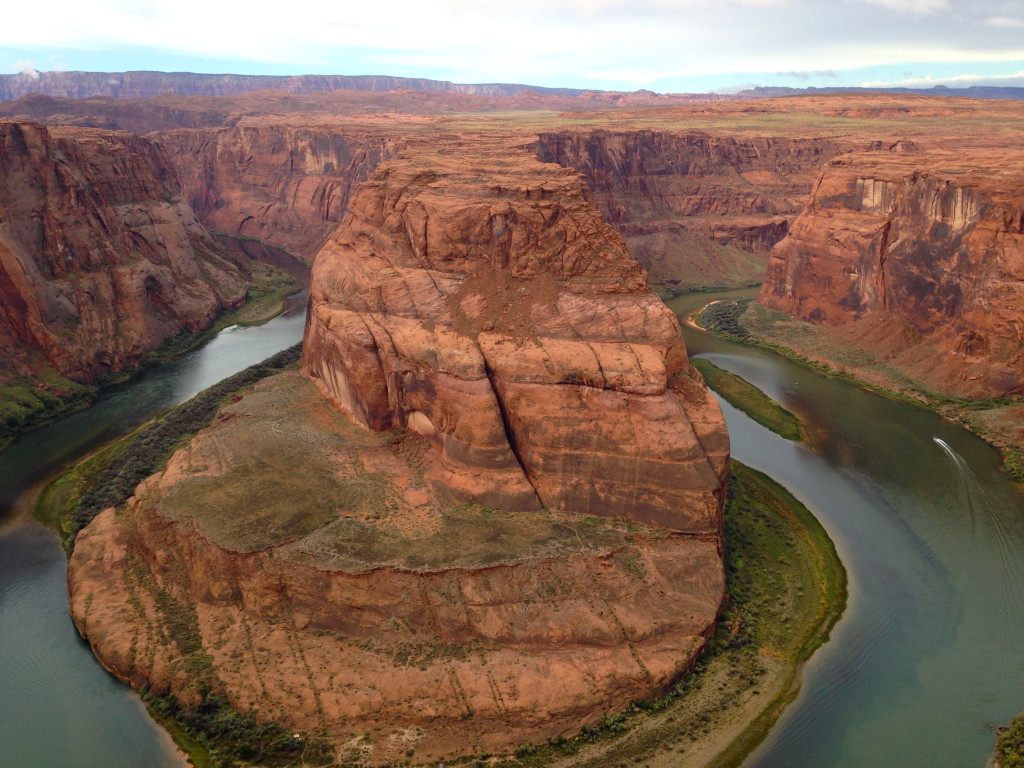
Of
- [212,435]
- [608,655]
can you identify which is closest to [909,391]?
[608,655]

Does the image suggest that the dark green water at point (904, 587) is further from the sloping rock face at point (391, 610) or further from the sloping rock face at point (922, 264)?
the sloping rock face at point (922, 264)

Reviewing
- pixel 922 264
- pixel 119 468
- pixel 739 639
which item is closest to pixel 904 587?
pixel 739 639

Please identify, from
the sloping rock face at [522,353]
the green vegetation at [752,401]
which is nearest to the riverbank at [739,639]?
the sloping rock face at [522,353]

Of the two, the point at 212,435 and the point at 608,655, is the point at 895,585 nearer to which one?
the point at 608,655

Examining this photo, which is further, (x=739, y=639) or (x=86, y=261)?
(x=86, y=261)

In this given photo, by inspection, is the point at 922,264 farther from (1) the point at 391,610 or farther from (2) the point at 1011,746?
(1) the point at 391,610

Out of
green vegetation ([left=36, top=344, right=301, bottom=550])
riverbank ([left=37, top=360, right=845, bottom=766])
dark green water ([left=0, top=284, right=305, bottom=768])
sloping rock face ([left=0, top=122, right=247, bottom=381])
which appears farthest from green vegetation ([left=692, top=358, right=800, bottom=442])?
sloping rock face ([left=0, top=122, right=247, bottom=381])
